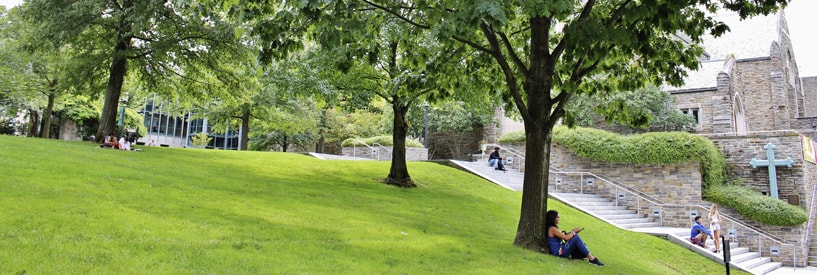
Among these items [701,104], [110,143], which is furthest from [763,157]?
[110,143]

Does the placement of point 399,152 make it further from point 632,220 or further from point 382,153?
point 382,153

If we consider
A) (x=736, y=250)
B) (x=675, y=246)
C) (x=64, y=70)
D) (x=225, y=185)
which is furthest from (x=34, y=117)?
(x=736, y=250)

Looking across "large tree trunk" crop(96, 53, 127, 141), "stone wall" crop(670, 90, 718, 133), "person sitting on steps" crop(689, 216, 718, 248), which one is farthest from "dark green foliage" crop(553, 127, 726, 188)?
"large tree trunk" crop(96, 53, 127, 141)

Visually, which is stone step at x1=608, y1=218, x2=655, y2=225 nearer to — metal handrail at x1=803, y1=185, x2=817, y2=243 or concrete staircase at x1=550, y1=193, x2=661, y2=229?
concrete staircase at x1=550, y1=193, x2=661, y2=229

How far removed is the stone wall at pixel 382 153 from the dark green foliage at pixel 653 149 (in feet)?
34.1

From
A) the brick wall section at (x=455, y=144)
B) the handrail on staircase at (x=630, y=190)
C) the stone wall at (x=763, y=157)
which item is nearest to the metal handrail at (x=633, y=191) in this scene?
the handrail on staircase at (x=630, y=190)

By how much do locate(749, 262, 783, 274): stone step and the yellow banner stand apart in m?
5.67

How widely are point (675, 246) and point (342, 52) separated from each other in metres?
12.2

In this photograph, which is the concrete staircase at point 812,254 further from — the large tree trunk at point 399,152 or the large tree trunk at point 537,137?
the large tree trunk at point 537,137

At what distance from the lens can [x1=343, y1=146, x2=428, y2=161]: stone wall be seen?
30938 millimetres

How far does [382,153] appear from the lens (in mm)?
31078

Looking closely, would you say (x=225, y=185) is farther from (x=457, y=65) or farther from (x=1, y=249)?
(x=1, y=249)

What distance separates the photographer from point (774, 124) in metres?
37.4

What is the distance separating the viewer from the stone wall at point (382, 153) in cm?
3094
